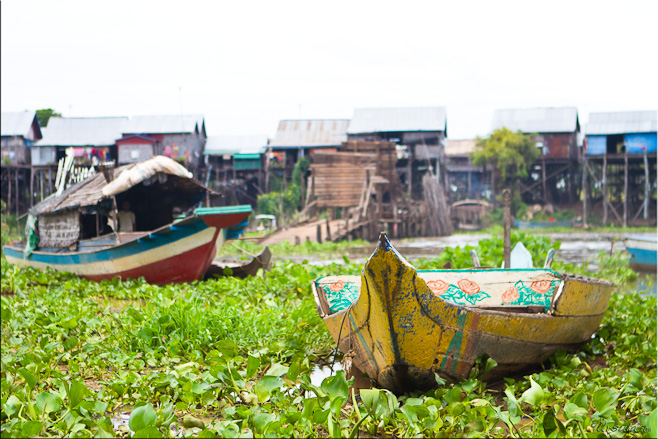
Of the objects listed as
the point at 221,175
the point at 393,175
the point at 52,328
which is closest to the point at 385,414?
the point at 52,328

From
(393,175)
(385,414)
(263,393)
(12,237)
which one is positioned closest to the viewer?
(385,414)

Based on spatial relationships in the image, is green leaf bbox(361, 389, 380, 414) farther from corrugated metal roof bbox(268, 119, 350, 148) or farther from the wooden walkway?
corrugated metal roof bbox(268, 119, 350, 148)

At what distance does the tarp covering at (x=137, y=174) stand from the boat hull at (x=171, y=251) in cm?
46

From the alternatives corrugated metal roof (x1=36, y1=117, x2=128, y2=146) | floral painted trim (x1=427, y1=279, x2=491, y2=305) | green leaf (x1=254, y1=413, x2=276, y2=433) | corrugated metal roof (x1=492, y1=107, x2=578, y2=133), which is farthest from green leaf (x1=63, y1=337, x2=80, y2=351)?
corrugated metal roof (x1=492, y1=107, x2=578, y2=133)

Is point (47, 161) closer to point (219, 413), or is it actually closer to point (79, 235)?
point (79, 235)

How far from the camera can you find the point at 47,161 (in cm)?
640

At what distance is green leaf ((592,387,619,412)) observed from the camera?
Answer: 1923mm

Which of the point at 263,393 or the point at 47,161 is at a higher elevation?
the point at 47,161

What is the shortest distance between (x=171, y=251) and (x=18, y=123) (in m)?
2.51

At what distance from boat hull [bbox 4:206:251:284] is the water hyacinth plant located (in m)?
1.16

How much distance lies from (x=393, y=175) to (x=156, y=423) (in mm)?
12113

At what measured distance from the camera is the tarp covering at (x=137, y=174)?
563 centimetres

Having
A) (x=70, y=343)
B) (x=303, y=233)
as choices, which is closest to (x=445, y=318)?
(x=70, y=343)

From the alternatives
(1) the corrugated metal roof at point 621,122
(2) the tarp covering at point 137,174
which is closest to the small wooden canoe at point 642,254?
(2) the tarp covering at point 137,174
